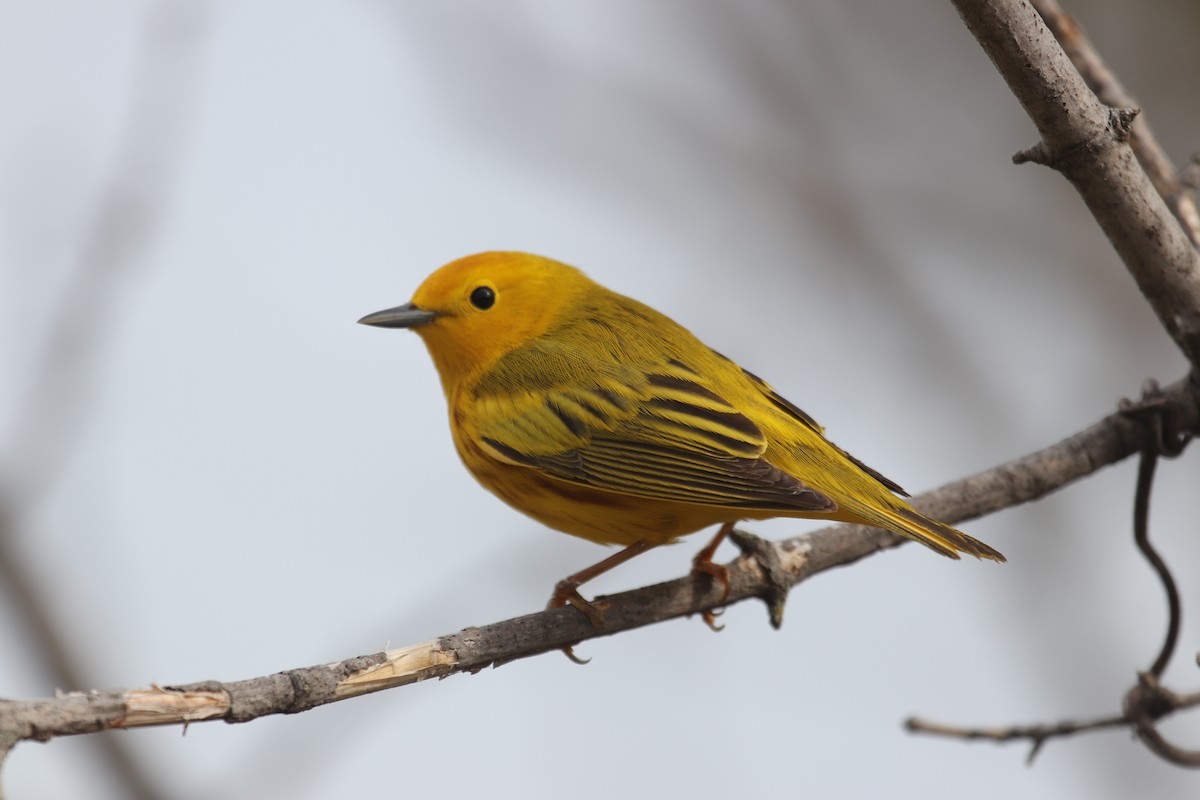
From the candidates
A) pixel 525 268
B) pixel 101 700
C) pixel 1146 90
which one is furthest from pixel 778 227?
pixel 101 700

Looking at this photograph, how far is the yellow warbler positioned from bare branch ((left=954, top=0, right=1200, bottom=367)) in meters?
0.77

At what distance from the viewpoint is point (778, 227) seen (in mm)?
6844

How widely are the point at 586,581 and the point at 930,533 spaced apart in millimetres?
1018

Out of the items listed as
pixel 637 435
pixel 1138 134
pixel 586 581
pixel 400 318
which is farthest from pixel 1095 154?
pixel 400 318

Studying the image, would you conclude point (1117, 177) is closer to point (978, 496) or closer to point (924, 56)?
point (978, 496)

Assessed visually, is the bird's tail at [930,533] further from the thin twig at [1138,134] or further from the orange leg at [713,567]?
the thin twig at [1138,134]

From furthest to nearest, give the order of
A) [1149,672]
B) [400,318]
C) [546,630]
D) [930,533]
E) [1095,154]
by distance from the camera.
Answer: [400,318] → [1149,672] → [930,533] → [546,630] → [1095,154]

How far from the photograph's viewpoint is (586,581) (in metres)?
3.37

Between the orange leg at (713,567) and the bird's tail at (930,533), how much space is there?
0.49m

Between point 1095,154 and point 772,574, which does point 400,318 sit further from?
Answer: point 1095,154

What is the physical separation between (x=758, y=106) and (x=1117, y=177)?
167 inches

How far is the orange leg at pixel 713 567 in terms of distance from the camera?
3273 mm

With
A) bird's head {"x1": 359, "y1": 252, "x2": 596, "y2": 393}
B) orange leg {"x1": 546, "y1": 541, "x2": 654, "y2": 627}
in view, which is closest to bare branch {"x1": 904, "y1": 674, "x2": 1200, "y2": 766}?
orange leg {"x1": 546, "y1": 541, "x2": 654, "y2": 627}

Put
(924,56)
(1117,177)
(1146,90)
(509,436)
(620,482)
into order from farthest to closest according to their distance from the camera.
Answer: (924,56) → (1146,90) → (509,436) → (620,482) → (1117,177)
